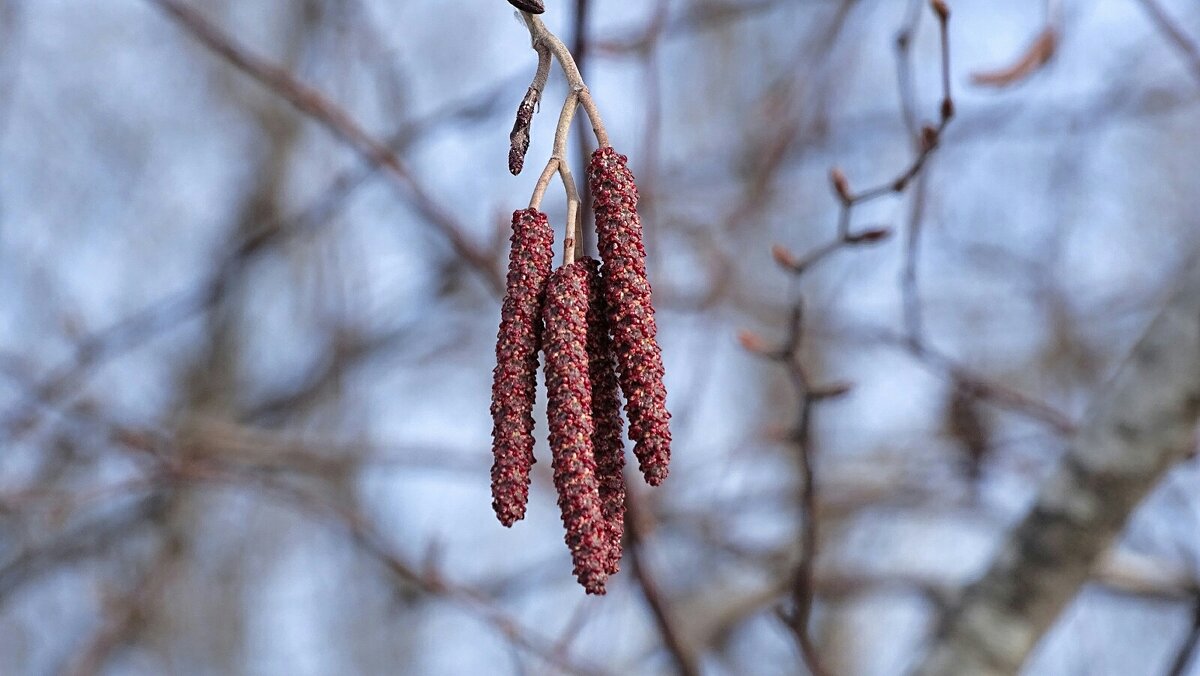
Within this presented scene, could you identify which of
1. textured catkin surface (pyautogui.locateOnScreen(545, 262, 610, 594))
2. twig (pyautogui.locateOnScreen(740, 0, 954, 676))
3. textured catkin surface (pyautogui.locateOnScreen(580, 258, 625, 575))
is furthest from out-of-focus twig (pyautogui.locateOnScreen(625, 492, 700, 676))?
textured catkin surface (pyautogui.locateOnScreen(545, 262, 610, 594))

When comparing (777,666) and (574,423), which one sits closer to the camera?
(574,423)

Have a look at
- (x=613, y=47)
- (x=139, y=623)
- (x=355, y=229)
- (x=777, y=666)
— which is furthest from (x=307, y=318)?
(x=613, y=47)

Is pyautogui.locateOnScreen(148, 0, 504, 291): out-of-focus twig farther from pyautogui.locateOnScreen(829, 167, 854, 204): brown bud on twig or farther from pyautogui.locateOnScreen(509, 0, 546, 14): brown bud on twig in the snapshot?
pyautogui.locateOnScreen(509, 0, 546, 14): brown bud on twig

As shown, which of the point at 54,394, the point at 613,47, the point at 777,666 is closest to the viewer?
the point at 613,47

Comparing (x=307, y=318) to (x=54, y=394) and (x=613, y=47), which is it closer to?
(x=54, y=394)

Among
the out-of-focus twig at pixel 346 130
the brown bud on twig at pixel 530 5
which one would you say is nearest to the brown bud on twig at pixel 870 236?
the out-of-focus twig at pixel 346 130

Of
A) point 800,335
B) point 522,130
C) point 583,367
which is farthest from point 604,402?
point 800,335

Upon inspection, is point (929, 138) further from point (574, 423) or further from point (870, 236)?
point (574, 423)

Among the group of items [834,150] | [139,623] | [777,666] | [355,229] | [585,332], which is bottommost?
[585,332]
